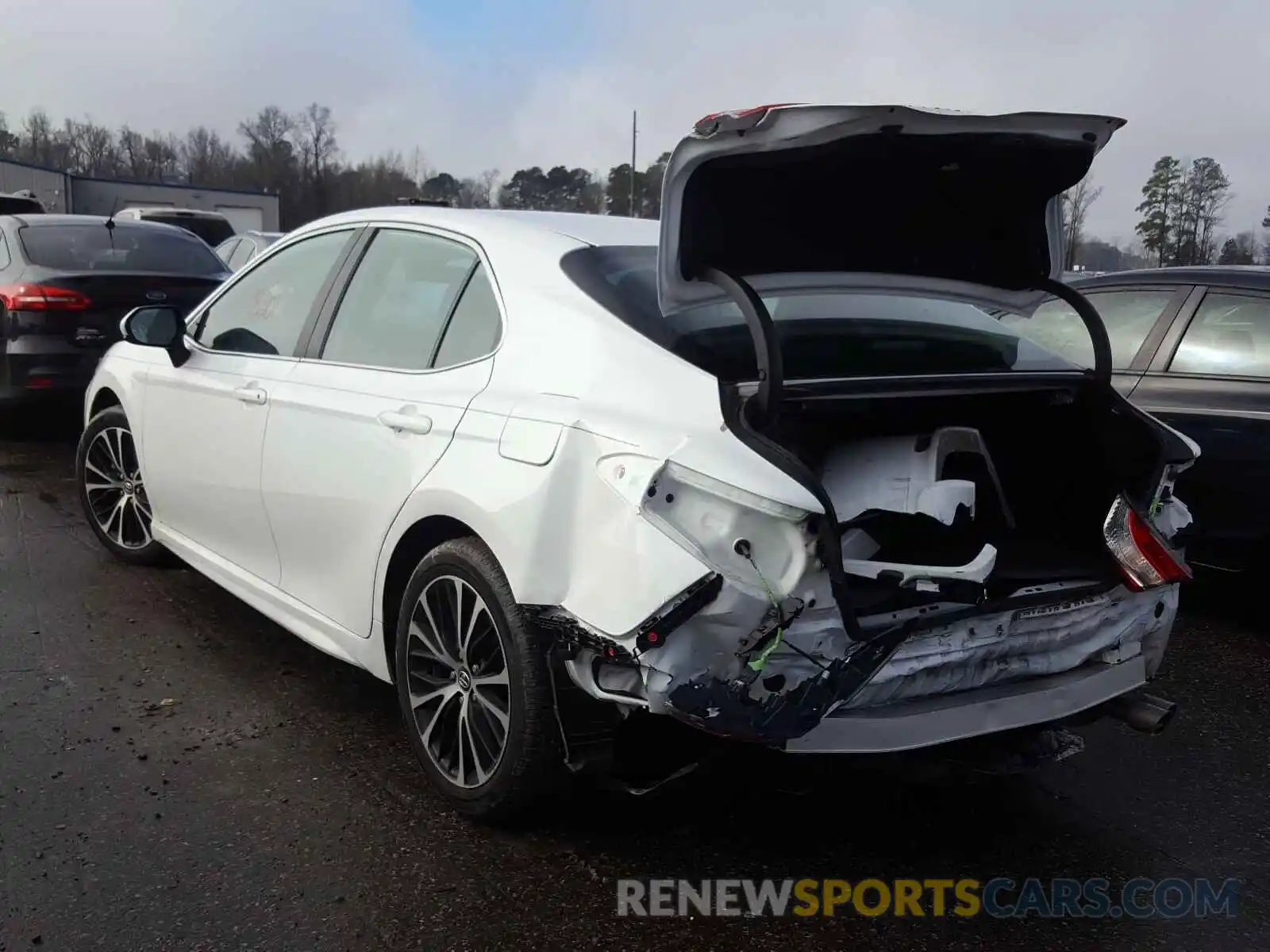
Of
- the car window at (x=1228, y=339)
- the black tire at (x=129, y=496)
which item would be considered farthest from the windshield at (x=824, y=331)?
the black tire at (x=129, y=496)

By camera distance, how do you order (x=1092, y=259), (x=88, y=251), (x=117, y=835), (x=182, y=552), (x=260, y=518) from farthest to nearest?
(x=1092, y=259)
(x=88, y=251)
(x=182, y=552)
(x=260, y=518)
(x=117, y=835)

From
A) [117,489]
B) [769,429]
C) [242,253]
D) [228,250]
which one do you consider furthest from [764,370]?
[228,250]

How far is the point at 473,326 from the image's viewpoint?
10.4 ft

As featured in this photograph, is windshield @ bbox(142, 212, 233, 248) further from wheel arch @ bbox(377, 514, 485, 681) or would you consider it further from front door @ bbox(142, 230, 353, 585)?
wheel arch @ bbox(377, 514, 485, 681)

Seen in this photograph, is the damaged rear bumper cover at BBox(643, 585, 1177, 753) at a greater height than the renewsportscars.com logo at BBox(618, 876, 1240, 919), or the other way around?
the damaged rear bumper cover at BBox(643, 585, 1177, 753)

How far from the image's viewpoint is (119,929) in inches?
99.8

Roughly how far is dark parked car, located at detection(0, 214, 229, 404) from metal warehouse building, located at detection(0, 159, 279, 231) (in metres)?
33.9

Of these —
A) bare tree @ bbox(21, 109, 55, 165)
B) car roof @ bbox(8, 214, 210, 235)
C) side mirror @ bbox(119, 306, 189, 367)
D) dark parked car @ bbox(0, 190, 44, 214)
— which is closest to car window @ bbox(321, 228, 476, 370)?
side mirror @ bbox(119, 306, 189, 367)

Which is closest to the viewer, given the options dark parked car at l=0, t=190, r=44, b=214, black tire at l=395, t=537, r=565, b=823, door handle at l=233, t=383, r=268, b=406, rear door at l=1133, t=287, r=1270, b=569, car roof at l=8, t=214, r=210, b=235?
black tire at l=395, t=537, r=565, b=823

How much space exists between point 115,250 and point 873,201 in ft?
22.6

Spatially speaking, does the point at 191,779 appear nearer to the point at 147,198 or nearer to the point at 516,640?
the point at 516,640

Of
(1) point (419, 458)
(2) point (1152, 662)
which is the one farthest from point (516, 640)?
(2) point (1152, 662)

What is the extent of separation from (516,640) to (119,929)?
3.64ft

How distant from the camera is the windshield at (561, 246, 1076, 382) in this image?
112 inches
